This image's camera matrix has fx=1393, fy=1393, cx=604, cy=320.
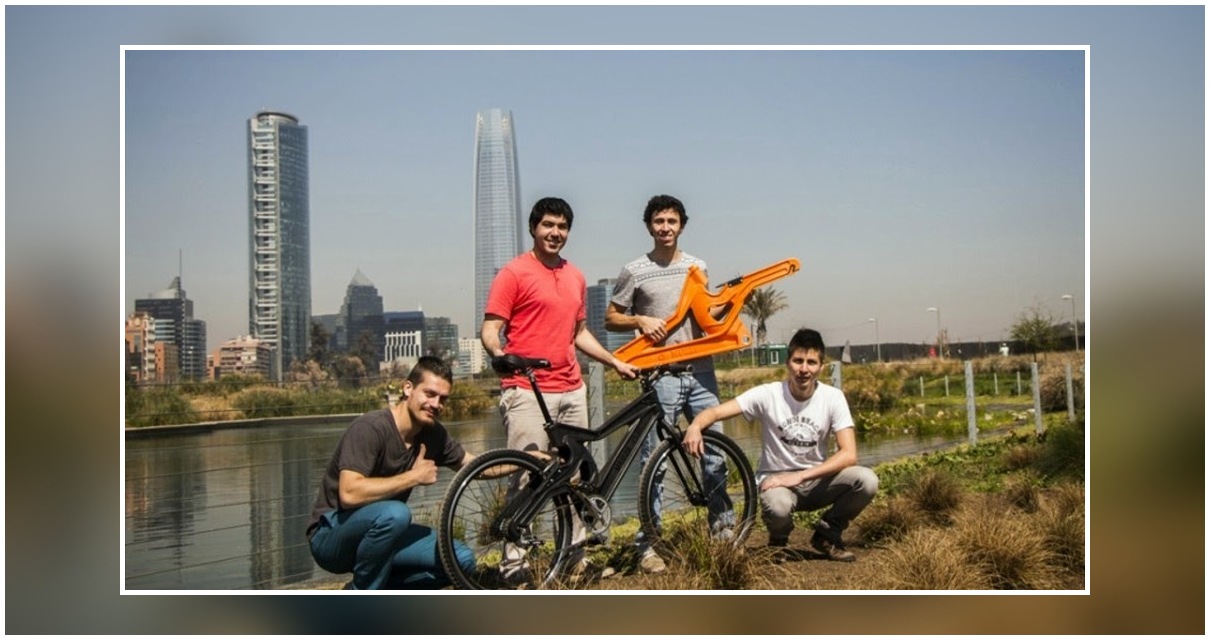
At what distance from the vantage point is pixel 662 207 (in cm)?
645

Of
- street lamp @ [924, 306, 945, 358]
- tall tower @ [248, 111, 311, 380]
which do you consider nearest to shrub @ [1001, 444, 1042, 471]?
street lamp @ [924, 306, 945, 358]

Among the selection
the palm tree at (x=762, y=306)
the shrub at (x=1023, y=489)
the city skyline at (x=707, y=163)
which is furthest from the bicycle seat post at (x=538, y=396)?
the shrub at (x=1023, y=489)

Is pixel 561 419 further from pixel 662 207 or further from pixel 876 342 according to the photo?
pixel 876 342

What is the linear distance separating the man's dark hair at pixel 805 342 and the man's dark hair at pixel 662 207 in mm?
743

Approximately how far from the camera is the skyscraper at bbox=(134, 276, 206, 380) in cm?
643

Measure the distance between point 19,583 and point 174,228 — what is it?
1771mm

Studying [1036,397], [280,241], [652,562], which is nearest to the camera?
[652,562]

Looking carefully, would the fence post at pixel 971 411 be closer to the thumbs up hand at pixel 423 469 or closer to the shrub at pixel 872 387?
the shrub at pixel 872 387

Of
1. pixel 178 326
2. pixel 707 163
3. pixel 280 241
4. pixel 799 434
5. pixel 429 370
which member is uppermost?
pixel 707 163

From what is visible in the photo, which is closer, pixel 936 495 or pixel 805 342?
pixel 805 342

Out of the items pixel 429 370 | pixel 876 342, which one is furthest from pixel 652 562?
pixel 876 342

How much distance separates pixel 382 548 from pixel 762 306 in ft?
6.87

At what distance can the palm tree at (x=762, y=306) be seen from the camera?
6.52 meters
